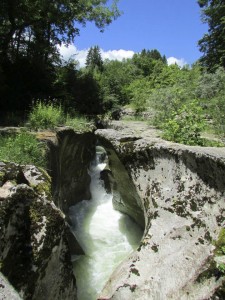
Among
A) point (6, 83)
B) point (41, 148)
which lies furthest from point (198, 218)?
point (6, 83)

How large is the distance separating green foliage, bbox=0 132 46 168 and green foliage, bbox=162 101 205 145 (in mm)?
3181

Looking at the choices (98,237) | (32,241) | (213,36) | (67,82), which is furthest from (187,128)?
(213,36)

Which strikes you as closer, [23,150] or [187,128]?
[23,150]

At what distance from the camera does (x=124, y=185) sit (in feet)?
31.3

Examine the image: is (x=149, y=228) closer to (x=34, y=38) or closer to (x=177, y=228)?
(x=177, y=228)

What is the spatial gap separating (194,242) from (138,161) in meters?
2.30

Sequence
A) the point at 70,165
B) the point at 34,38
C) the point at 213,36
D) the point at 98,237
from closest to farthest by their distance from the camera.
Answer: the point at 98,237 < the point at 70,165 < the point at 34,38 < the point at 213,36

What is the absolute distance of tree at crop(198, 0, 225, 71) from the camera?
73.5 feet

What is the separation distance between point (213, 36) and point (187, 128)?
17.4 m

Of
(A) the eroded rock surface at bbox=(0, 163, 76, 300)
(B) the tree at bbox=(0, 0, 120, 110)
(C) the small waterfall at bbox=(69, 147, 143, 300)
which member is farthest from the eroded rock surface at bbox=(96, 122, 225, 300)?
(B) the tree at bbox=(0, 0, 120, 110)

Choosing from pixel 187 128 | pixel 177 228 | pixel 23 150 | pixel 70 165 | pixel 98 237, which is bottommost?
pixel 98 237

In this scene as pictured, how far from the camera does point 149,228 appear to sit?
6555 millimetres

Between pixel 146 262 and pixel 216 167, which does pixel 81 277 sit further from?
pixel 216 167

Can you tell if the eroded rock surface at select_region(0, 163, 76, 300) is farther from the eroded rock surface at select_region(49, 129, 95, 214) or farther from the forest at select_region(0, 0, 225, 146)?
the forest at select_region(0, 0, 225, 146)
